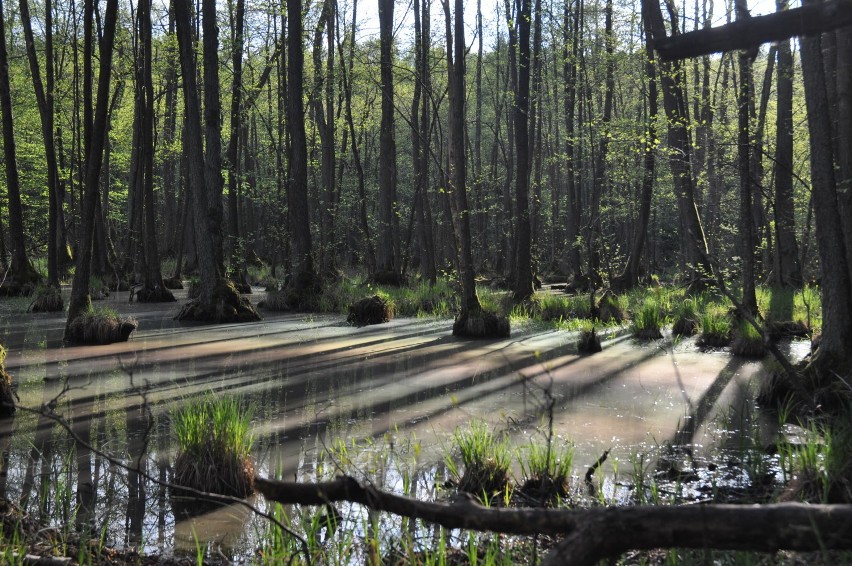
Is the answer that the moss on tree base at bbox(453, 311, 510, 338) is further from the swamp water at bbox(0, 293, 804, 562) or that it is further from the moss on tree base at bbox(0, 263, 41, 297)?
the moss on tree base at bbox(0, 263, 41, 297)

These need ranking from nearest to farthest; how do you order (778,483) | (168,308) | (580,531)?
(580,531)
(778,483)
(168,308)

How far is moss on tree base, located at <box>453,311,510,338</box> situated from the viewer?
492 inches

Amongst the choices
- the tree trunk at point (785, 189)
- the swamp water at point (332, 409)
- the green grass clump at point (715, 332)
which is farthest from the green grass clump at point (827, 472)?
the tree trunk at point (785, 189)

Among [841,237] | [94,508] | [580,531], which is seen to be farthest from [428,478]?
[841,237]

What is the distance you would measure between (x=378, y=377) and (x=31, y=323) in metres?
8.74

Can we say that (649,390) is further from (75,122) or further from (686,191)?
(75,122)

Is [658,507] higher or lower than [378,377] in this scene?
higher

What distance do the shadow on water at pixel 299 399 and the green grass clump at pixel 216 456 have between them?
0.83ft

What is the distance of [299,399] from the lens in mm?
7242

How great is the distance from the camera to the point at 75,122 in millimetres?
20844


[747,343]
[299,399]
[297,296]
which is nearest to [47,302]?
[297,296]

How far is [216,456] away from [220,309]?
10.3 meters

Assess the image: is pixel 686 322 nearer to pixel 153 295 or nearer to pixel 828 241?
pixel 828 241

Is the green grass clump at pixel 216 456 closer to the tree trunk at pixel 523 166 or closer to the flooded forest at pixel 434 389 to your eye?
the flooded forest at pixel 434 389
